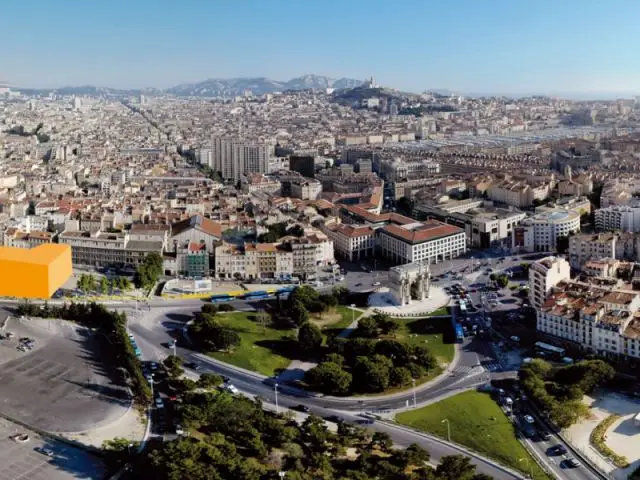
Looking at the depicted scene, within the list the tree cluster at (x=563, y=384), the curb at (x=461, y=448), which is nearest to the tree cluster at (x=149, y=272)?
the curb at (x=461, y=448)

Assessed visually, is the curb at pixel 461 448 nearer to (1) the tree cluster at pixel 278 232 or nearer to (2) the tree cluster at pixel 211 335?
(2) the tree cluster at pixel 211 335

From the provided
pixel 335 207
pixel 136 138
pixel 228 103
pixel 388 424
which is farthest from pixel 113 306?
pixel 228 103

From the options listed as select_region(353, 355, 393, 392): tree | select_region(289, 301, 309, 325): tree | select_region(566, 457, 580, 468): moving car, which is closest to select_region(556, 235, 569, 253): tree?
select_region(289, 301, 309, 325): tree

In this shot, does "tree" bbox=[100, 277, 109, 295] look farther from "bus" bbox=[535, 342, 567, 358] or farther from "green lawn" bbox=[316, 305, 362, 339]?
"bus" bbox=[535, 342, 567, 358]

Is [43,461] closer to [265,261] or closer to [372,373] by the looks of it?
[372,373]

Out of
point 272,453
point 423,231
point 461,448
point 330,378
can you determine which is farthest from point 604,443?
point 423,231

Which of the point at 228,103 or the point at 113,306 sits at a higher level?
the point at 228,103

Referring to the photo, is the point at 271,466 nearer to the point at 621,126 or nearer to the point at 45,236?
the point at 45,236
